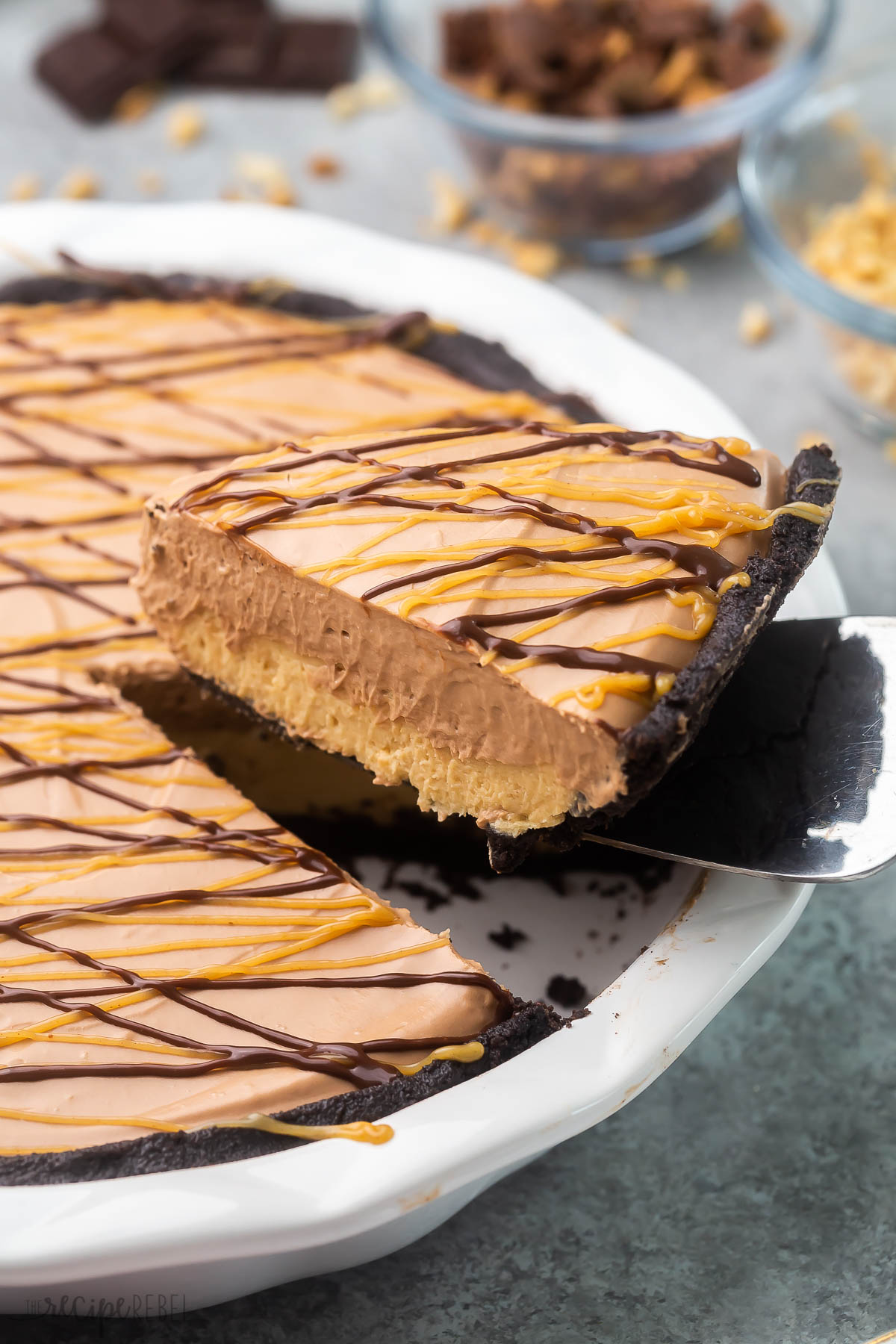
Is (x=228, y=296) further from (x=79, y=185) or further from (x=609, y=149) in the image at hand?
(x=79, y=185)

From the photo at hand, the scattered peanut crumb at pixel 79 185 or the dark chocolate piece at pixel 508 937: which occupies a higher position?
the scattered peanut crumb at pixel 79 185

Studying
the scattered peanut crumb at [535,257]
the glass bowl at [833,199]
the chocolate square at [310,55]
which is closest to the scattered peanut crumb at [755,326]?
the glass bowl at [833,199]

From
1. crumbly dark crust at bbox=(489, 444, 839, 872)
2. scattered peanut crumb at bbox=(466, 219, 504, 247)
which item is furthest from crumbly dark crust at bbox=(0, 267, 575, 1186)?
scattered peanut crumb at bbox=(466, 219, 504, 247)

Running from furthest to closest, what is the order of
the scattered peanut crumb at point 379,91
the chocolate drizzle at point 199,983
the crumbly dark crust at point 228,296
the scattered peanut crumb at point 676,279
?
the scattered peanut crumb at point 379,91
the scattered peanut crumb at point 676,279
the crumbly dark crust at point 228,296
the chocolate drizzle at point 199,983

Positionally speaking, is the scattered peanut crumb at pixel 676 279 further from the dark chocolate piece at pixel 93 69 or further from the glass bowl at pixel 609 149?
the dark chocolate piece at pixel 93 69

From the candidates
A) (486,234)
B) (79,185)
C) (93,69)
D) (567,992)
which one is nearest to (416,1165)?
(567,992)

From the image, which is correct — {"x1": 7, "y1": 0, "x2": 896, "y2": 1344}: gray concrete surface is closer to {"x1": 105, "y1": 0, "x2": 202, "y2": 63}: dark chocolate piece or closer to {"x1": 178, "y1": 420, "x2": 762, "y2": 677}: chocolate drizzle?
{"x1": 178, "y1": 420, "x2": 762, "y2": 677}: chocolate drizzle

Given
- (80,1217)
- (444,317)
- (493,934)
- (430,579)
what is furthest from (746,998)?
(444,317)
